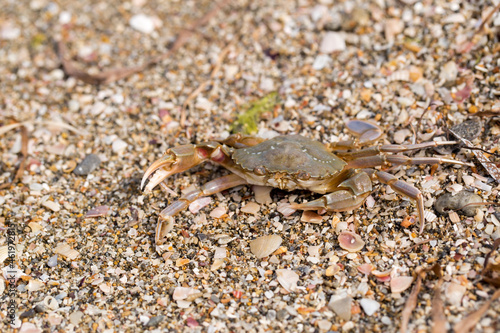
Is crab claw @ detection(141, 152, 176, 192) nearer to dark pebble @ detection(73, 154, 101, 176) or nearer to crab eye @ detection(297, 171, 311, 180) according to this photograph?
dark pebble @ detection(73, 154, 101, 176)

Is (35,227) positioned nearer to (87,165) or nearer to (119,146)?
(87,165)

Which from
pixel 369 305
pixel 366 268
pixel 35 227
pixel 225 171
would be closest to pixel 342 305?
pixel 369 305

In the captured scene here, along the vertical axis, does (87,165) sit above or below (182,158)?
below

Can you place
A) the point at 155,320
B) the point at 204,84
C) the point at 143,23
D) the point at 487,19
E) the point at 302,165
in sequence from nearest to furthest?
the point at 155,320, the point at 302,165, the point at 487,19, the point at 204,84, the point at 143,23

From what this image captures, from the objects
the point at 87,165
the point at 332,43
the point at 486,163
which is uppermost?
the point at 332,43

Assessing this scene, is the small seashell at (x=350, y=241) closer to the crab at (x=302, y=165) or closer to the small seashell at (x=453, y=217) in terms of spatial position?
the crab at (x=302, y=165)

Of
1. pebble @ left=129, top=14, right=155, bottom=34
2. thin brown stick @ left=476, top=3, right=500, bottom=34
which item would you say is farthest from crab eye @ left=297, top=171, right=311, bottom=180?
pebble @ left=129, top=14, right=155, bottom=34

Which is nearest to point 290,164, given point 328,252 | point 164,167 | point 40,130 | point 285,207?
point 285,207

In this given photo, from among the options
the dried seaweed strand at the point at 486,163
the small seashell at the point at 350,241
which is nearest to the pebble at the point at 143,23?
the small seashell at the point at 350,241
